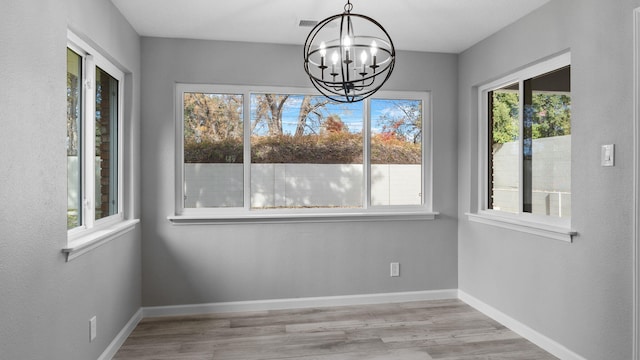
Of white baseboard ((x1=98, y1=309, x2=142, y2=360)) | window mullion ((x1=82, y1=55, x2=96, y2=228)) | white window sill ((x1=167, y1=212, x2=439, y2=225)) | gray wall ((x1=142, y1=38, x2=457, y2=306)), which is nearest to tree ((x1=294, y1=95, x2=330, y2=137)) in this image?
gray wall ((x1=142, y1=38, x2=457, y2=306))

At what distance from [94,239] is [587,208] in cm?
299

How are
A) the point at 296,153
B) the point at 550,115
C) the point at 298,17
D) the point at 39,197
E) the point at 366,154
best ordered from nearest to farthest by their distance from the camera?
the point at 39,197
the point at 550,115
the point at 298,17
the point at 296,153
the point at 366,154

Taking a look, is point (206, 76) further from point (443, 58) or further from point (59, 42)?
point (443, 58)

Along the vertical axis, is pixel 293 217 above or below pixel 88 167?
below

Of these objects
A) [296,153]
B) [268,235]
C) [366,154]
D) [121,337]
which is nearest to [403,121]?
[366,154]

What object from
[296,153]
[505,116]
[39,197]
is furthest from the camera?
[296,153]

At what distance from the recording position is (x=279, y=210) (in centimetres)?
381

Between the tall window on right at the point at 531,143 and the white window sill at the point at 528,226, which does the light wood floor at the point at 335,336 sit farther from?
the tall window on right at the point at 531,143

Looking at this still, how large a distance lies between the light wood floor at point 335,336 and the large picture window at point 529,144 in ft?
3.15

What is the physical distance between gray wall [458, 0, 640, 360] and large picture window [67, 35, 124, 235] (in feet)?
10.1

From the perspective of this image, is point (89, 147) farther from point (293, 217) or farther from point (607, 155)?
point (607, 155)

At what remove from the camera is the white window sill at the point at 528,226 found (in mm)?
2703

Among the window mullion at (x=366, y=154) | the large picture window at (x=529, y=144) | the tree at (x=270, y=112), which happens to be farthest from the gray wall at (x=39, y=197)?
the large picture window at (x=529, y=144)

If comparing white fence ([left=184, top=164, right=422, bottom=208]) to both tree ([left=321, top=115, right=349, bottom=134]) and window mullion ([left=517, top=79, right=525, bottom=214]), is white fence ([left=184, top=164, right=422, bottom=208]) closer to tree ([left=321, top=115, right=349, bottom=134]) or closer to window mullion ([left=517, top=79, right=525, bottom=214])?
tree ([left=321, top=115, right=349, bottom=134])
